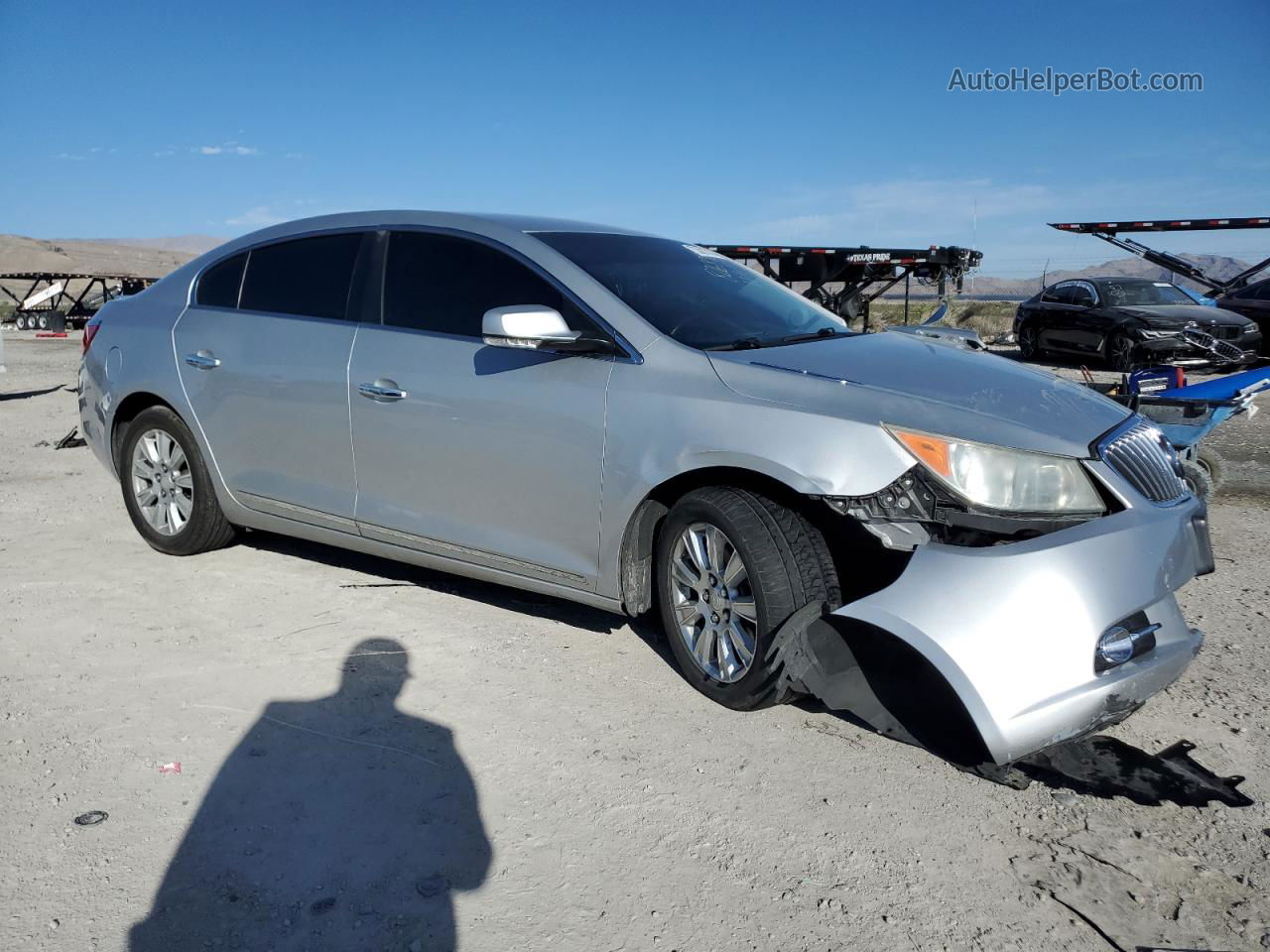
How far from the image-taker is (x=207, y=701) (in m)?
3.54

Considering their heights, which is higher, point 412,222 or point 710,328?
point 412,222

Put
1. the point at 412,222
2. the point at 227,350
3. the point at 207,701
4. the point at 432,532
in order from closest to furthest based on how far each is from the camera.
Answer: the point at 207,701 < the point at 432,532 < the point at 412,222 < the point at 227,350

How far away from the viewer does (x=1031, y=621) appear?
2723 mm

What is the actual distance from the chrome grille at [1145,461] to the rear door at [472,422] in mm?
1675

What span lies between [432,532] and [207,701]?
3.41 feet

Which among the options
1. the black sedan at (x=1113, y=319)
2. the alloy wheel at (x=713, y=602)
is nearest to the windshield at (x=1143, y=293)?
the black sedan at (x=1113, y=319)

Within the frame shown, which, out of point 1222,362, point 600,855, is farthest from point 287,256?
point 1222,362

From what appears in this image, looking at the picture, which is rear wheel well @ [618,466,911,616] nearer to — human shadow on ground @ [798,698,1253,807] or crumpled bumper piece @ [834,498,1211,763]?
crumpled bumper piece @ [834,498,1211,763]

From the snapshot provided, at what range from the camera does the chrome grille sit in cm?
308

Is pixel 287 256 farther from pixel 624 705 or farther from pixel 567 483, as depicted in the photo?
pixel 624 705

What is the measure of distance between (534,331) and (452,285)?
803 millimetres

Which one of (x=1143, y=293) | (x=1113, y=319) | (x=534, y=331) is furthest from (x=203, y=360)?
(x=1143, y=293)

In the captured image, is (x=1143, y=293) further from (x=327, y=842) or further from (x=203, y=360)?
(x=327, y=842)

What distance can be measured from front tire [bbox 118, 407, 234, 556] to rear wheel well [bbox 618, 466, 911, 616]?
2445mm
